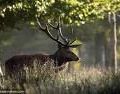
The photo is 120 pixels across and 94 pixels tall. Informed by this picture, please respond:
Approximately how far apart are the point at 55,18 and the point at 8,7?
3827 millimetres

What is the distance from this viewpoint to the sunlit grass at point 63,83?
39.1 feet

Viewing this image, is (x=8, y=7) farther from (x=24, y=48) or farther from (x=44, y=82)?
(x=24, y=48)

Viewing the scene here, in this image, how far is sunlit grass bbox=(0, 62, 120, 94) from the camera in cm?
1191

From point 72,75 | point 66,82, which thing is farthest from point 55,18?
point 66,82

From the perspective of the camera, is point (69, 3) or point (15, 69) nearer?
point (15, 69)

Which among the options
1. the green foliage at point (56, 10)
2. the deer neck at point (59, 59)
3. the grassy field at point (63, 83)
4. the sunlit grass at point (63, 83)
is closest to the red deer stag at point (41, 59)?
the deer neck at point (59, 59)

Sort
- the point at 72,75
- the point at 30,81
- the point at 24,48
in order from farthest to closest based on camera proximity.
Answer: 1. the point at 24,48
2. the point at 72,75
3. the point at 30,81

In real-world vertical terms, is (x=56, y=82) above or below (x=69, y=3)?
below

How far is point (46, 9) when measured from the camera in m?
19.3

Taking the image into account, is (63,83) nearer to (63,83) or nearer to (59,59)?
(63,83)

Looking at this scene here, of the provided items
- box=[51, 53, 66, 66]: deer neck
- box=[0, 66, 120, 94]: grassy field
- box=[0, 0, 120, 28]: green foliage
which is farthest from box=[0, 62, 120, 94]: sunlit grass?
box=[0, 0, 120, 28]: green foliage

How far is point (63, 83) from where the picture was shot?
12977mm

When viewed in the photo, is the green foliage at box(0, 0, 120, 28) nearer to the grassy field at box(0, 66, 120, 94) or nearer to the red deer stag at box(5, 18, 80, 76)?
the red deer stag at box(5, 18, 80, 76)

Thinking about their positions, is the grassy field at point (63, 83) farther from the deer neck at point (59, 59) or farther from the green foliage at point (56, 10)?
the green foliage at point (56, 10)
